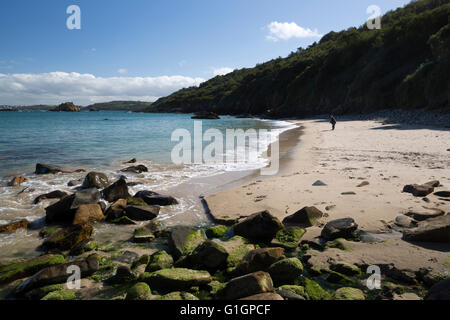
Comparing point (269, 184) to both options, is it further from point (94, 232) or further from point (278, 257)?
point (94, 232)

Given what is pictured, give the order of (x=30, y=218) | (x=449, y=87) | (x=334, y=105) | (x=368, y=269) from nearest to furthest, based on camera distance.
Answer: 1. (x=368, y=269)
2. (x=30, y=218)
3. (x=449, y=87)
4. (x=334, y=105)

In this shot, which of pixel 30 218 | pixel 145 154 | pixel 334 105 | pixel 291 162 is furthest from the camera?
pixel 334 105

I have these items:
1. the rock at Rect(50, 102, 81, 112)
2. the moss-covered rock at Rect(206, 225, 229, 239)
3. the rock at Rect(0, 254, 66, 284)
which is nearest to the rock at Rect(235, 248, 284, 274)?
the moss-covered rock at Rect(206, 225, 229, 239)

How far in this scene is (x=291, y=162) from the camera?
11.1m

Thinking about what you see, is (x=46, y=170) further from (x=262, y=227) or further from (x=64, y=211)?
(x=262, y=227)

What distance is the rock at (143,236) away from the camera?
4.78 m

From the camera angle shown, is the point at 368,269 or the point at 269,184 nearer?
the point at 368,269

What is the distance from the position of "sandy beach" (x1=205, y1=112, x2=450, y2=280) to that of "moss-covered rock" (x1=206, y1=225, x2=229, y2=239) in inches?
19.3

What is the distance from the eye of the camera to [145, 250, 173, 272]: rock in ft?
12.3

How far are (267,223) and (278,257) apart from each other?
37.7 inches

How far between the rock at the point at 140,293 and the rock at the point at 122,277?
1.57ft

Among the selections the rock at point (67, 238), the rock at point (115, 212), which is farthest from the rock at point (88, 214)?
the rock at point (67, 238)

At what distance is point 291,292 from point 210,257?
1256mm

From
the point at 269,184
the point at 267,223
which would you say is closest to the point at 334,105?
the point at 269,184
